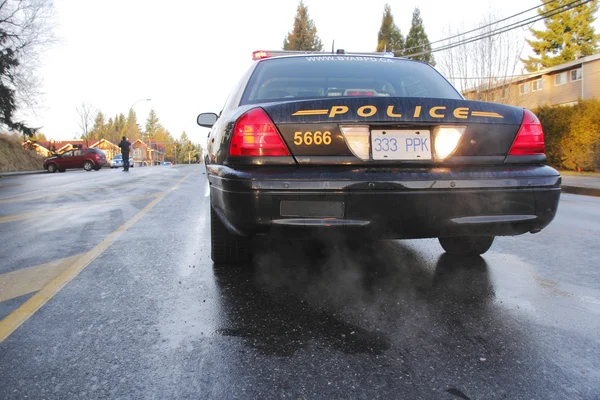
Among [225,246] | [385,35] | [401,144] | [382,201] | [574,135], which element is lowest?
[225,246]

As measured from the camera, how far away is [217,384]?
5.50 ft

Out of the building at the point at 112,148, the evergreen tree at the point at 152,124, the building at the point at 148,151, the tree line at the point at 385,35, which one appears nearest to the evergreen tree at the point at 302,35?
the tree line at the point at 385,35

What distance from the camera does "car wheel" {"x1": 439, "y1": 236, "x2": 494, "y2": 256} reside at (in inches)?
140

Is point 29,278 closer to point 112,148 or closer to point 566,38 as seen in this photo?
point 566,38

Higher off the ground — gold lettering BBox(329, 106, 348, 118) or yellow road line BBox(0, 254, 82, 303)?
gold lettering BBox(329, 106, 348, 118)

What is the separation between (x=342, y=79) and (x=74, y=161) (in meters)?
30.0

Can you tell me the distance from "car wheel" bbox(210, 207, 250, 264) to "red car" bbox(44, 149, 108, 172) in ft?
95.5

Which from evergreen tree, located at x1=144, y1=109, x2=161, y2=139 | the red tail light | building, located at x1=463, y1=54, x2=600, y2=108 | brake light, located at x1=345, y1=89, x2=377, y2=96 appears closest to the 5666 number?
brake light, located at x1=345, y1=89, x2=377, y2=96

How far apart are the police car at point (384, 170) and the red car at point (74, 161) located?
29881 mm

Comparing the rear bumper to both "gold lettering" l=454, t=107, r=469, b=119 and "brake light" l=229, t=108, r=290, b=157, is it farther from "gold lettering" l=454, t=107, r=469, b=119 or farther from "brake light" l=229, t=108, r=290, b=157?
"gold lettering" l=454, t=107, r=469, b=119

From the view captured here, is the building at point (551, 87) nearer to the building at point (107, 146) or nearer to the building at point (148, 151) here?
the building at point (148, 151)

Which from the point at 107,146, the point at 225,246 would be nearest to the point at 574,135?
the point at 225,246

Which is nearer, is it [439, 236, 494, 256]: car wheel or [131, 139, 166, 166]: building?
[439, 236, 494, 256]: car wheel

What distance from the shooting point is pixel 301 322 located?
7.52 ft
